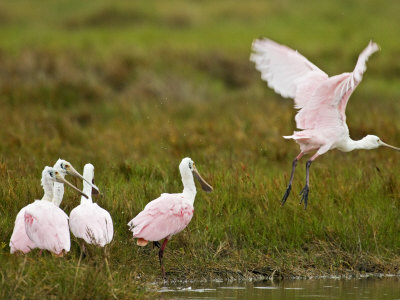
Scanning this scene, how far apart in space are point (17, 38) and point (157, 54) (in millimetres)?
8259

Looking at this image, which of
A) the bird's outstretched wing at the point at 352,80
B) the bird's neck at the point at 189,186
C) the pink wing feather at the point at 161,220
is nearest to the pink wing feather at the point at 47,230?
the pink wing feather at the point at 161,220

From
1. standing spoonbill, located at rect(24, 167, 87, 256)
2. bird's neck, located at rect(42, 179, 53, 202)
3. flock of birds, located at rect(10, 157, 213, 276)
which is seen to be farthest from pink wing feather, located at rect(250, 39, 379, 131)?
standing spoonbill, located at rect(24, 167, 87, 256)

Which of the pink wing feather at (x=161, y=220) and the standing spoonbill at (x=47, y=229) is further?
the pink wing feather at (x=161, y=220)

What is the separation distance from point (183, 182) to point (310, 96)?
6.30 feet

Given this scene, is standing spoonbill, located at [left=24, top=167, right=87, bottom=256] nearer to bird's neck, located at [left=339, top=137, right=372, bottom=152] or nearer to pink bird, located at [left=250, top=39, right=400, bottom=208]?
pink bird, located at [left=250, top=39, right=400, bottom=208]

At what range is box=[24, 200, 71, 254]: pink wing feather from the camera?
7.60 m

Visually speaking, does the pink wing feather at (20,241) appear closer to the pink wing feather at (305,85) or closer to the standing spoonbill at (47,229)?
the standing spoonbill at (47,229)

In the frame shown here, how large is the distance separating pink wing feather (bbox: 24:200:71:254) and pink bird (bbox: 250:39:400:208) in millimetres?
2720

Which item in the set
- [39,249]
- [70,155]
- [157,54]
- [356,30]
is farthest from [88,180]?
[356,30]

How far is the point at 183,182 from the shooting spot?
8844 millimetres

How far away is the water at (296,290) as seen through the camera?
7.83 metres

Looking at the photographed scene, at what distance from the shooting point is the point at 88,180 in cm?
927

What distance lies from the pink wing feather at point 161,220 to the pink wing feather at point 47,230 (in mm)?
809

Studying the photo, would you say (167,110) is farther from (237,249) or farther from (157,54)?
(237,249)
